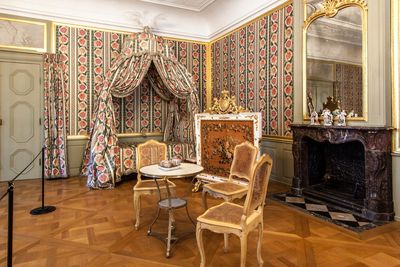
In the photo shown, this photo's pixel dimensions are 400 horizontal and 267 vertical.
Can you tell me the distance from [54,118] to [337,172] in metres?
5.13

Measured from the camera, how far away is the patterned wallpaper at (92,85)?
18.5ft

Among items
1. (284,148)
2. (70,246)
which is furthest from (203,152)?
(70,246)

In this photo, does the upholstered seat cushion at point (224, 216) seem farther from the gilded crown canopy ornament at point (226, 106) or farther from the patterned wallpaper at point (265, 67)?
the patterned wallpaper at point (265, 67)

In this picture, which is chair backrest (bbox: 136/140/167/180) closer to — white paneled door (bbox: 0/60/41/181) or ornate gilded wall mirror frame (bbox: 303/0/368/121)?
ornate gilded wall mirror frame (bbox: 303/0/368/121)

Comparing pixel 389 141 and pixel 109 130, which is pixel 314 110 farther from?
pixel 109 130

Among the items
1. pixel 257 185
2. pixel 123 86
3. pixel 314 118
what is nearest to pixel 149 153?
pixel 257 185

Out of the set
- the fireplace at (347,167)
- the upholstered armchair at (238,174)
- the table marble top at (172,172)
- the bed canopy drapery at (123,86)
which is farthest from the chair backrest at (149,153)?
the fireplace at (347,167)

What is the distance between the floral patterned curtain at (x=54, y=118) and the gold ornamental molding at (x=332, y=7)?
467 cm

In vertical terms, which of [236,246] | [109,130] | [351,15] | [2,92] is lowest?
[236,246]

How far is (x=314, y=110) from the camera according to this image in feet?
13.5

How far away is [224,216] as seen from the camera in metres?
2.17

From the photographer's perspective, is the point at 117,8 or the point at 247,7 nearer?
the point at 247,7

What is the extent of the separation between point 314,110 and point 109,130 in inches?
134

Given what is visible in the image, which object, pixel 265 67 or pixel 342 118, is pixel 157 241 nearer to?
pixel 342 118
